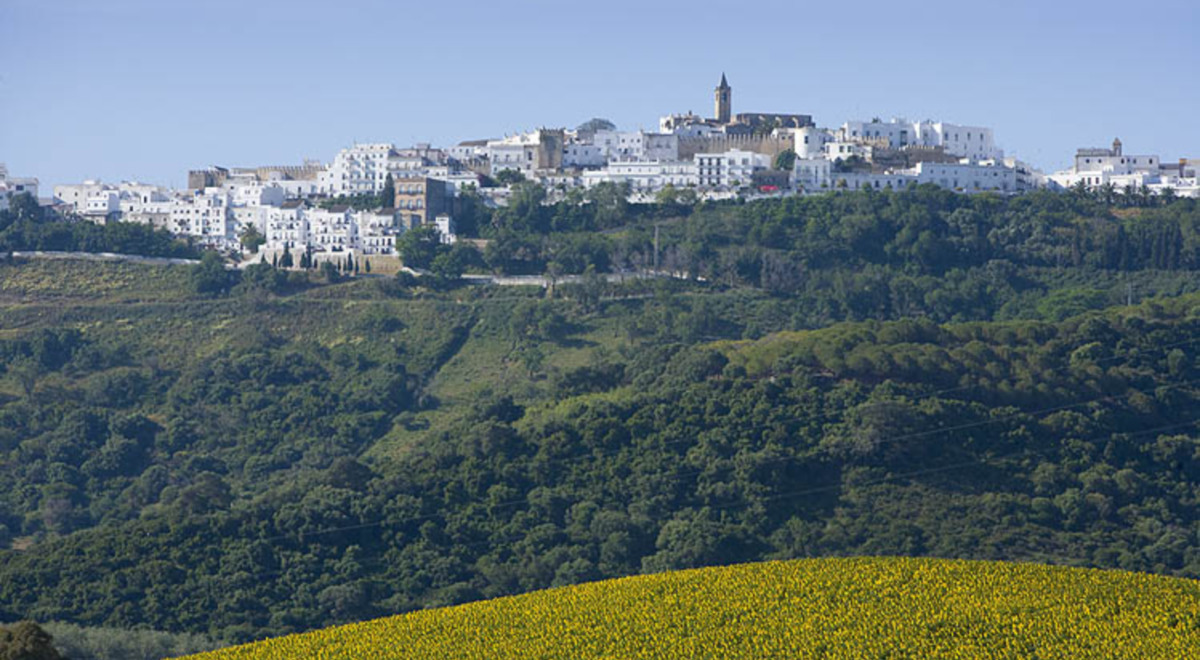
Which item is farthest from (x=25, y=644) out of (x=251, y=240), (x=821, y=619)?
(x=251, y=240)

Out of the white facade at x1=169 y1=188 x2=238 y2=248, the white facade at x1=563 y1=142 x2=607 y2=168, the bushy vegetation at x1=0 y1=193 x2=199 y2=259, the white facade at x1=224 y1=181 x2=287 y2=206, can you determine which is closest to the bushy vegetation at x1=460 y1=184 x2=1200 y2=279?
the white facade at x1=563 y1=142 x2=607 y2=168

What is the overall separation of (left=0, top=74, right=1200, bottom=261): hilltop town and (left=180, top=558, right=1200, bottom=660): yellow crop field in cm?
4090

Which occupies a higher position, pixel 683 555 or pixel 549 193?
pixel 549 193

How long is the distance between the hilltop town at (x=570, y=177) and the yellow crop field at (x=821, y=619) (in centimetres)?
4090

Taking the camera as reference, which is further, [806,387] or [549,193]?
[549,193]

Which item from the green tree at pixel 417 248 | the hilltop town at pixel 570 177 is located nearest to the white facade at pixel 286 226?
the hilltop town at pixel 570 177

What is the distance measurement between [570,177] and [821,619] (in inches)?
1989

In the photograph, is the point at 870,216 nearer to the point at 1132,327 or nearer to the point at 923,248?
the point at 923,248

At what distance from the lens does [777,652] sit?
17422 millimetres

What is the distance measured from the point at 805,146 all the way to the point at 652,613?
51.1 metres

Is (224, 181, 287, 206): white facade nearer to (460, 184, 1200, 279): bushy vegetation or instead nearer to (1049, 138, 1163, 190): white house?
(460, 184, 1200, 279): bushy vegetation

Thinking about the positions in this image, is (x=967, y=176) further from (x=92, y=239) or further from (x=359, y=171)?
(x=92, y=239)

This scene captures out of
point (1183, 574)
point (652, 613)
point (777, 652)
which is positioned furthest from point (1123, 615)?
point (1183, 574)

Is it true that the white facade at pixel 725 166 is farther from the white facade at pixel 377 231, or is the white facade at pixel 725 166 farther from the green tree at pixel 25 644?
the green tree at pixel 25 644
